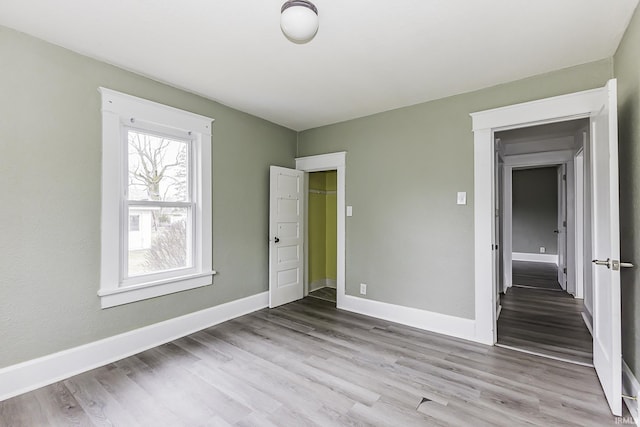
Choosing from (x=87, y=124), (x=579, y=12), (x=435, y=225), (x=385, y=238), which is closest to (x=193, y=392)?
(x=87, y=124)

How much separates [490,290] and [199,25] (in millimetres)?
3346

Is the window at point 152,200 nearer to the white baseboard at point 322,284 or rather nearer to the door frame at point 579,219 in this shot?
the white baseboard at point 322,284

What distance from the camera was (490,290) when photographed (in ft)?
9.39

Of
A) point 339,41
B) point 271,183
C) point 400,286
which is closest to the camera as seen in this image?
→ point 339,41

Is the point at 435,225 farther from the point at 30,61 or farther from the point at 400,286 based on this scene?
the point at 30,61

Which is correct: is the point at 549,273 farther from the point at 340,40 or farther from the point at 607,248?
the point at 340,40

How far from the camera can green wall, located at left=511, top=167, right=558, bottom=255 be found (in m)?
7.76

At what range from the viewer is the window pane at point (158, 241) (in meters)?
2.75

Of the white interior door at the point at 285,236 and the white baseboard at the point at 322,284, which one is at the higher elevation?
the white interior door at the point at 285,236

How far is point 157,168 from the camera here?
292 centimetres

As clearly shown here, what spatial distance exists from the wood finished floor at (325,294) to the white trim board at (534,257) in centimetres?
584

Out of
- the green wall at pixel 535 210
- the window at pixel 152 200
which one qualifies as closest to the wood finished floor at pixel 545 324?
the window at pixel 152 200

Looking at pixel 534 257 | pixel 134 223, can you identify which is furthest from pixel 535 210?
pixel 134 223

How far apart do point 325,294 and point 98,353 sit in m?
2.97
